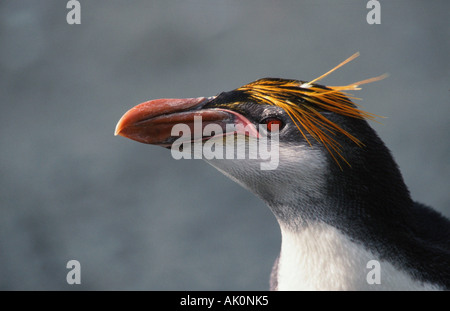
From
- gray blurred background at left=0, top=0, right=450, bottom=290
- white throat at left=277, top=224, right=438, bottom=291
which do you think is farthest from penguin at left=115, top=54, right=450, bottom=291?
gray blurred background at left=0, top=0, right=450, bottom=290

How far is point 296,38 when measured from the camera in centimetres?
229

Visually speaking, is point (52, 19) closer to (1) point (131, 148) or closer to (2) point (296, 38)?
(1) point (131, 148)

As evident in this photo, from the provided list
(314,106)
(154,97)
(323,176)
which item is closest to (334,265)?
(323,176)

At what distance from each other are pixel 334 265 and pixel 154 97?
1293 mm

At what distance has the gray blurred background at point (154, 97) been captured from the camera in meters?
1.85

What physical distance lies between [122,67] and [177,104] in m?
1.33

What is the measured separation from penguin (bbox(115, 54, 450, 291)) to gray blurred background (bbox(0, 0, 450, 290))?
88 cm

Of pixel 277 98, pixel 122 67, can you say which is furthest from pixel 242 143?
pixel 122 67

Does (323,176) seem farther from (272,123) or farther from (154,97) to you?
(154,97)

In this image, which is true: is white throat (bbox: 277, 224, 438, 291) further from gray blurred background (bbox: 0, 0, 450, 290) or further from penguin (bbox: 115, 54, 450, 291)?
gray blurred background (bbox: 0, 0, 450, 290)

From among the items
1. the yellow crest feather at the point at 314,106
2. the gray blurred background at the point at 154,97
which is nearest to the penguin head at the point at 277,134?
the yellow crest feather at the point at 314,106

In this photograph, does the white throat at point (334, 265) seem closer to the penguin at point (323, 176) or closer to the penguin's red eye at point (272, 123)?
the penguin at point (323, 176)
